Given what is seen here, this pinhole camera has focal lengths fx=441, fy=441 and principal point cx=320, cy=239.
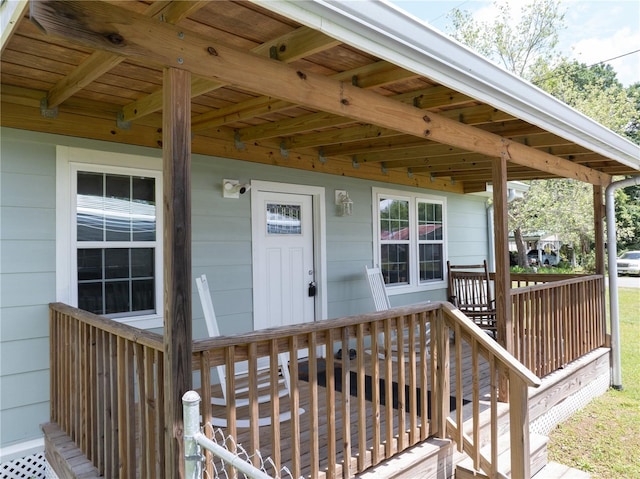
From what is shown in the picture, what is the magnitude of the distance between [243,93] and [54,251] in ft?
5.57

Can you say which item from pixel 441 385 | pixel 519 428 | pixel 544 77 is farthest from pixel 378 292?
pixel 544 77

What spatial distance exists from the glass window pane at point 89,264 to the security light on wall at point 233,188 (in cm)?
118

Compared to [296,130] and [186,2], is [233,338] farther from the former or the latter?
[296,130]

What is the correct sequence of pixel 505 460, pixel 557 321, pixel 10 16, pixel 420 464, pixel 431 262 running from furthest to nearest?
1. pixel 431 262
2. pixel 557 321
3. pixel 505 460
4. pixel 420 464
5. pixel 10 16

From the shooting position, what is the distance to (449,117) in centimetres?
339

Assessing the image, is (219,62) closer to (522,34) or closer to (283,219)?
(283,219)

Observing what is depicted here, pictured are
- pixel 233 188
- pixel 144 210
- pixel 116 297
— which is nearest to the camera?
pixel 116 297

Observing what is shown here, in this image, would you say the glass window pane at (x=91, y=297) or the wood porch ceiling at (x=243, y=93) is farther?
the glass window pane at (x=91, y=297)

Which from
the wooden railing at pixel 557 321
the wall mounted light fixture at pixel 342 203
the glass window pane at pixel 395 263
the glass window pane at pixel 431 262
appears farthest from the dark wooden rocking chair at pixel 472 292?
the wall mounted light fixture at pixel 342 203

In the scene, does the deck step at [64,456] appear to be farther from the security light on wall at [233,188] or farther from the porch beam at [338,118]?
the porch beam at [338,118]

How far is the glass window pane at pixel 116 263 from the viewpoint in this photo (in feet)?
11.0

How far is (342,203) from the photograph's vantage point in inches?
200

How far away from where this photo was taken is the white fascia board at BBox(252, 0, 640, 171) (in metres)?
1.65

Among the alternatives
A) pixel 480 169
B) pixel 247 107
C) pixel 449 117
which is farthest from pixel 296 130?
pixel 480 169
